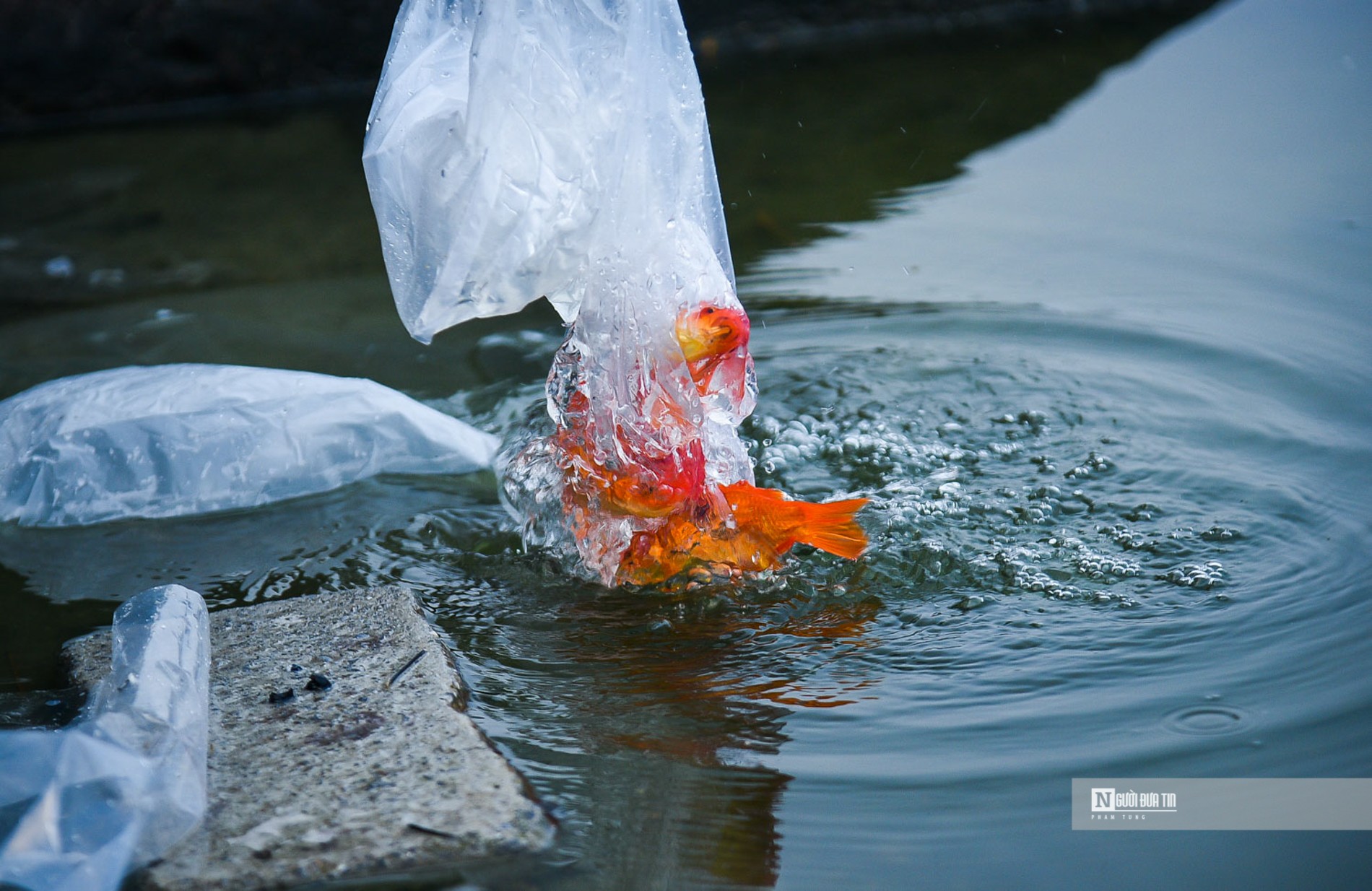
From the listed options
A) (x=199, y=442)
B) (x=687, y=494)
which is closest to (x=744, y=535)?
(x=687, y=494)

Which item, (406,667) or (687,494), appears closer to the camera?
(406,667)

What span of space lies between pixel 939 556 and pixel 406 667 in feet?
3.18

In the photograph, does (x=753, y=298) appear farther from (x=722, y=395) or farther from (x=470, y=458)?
(x=722, y=395)

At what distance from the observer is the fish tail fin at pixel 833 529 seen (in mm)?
2010

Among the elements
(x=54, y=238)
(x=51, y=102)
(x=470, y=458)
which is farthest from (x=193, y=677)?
(x=51, y=102)

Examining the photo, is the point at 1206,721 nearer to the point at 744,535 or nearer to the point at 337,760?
the point at 744,535

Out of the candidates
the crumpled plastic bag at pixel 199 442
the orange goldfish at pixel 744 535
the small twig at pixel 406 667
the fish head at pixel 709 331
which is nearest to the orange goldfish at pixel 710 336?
the fish head at pixel 709 331

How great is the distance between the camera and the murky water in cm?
162

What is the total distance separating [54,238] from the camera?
4250mm

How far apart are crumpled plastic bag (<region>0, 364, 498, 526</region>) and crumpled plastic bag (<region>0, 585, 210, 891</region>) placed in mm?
872

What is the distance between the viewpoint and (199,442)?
254 centimetres

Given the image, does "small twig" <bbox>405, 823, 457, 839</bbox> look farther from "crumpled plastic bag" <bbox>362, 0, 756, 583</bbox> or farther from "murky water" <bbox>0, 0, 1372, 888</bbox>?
"crumpled plastic bag" <bbox>362, 0, 756, 583</bbox>

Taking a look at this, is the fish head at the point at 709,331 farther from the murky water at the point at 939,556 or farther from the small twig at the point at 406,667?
the small twig at the point at 406,667

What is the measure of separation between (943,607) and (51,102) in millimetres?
5446
